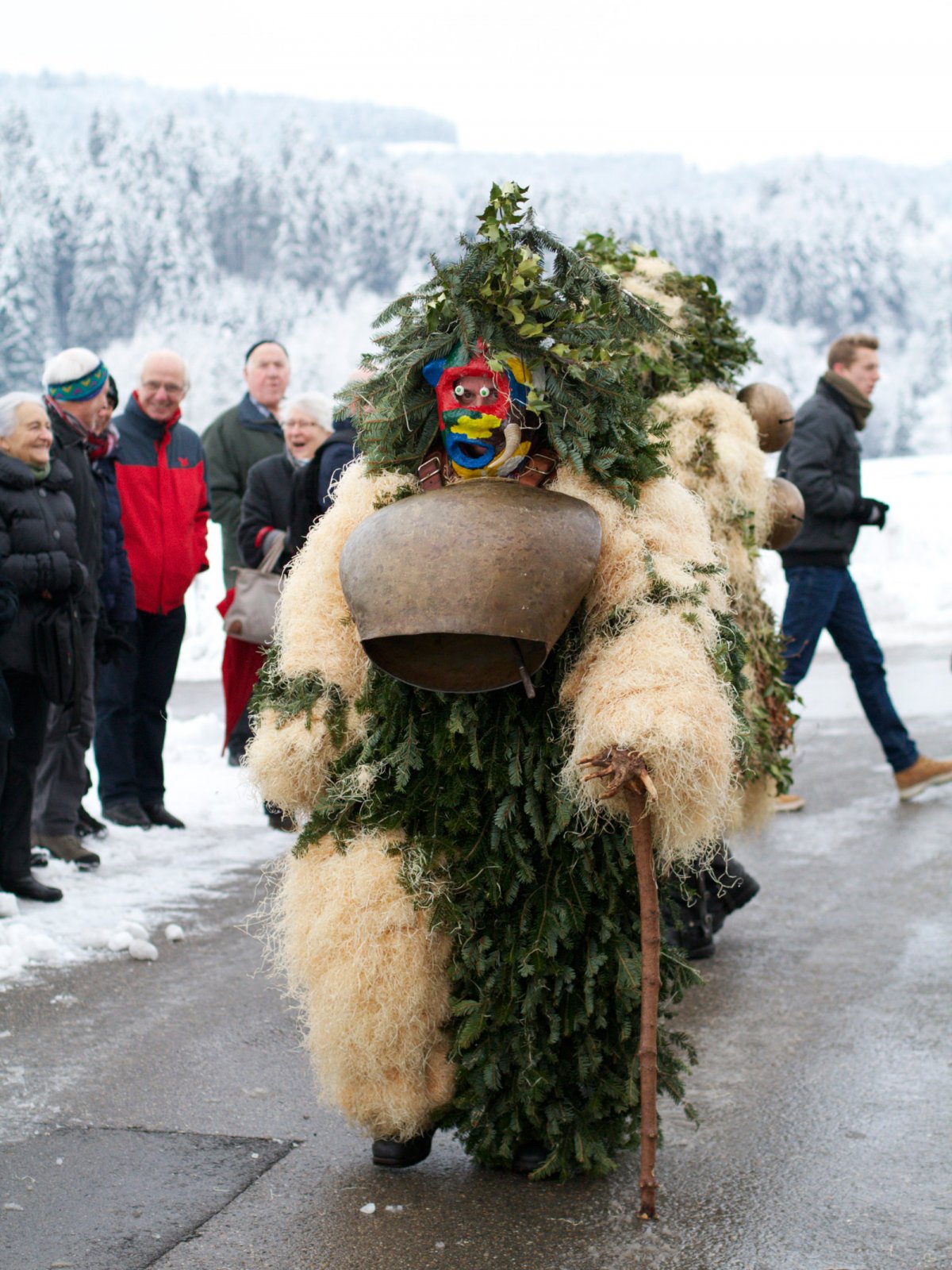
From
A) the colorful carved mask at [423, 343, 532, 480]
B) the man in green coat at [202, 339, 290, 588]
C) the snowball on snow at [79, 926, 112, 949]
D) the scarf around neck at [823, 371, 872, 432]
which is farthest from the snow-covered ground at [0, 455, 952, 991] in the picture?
the scarf around neck at [823, 371, 872, 432]

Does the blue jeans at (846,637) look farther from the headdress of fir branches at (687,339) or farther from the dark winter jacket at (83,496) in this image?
the dark winter jacket at (83,496)

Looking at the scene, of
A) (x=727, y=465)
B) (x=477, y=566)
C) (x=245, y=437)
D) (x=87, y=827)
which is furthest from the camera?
(x=245, y=437)

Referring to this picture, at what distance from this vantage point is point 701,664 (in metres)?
2.94

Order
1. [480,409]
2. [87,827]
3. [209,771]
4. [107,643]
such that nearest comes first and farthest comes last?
[480,409], [107,643], [87,827], [209,771]

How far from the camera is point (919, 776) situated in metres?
7.51

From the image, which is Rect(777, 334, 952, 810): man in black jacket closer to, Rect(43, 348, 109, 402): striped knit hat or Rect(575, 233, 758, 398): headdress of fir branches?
Rect(575, 233, 758, 398): headdress of fir branches

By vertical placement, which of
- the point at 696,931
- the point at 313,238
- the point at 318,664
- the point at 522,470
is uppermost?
the point at 313,238

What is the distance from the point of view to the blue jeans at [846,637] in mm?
7332

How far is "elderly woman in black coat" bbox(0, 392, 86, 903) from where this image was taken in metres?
5.31

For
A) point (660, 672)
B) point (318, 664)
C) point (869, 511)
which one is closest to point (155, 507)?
point (869, 511)

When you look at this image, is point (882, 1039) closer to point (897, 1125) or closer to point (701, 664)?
point (897, 1125)

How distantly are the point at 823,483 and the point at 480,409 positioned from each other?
4589mm

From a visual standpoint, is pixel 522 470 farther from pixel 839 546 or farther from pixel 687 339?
pixel 839 546

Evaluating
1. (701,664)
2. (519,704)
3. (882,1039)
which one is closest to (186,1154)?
(519,704)
